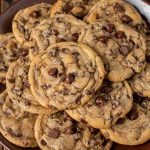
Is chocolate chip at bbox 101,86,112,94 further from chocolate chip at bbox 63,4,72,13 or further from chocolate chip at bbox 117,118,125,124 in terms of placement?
chocolate chip at bbox 63,4,72,13

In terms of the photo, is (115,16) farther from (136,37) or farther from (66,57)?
(66,57)

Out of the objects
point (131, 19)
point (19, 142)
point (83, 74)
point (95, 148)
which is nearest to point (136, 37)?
point (131, 19)

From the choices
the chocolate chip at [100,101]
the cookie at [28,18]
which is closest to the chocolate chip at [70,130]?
the chocolate chip at [100,101]

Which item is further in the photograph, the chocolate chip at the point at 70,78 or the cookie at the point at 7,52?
the cookie at the point at 7,52

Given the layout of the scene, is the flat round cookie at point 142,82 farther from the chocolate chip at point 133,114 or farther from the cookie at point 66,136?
the cookie at point 66,136

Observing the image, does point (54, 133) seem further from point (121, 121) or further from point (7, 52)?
point (7, 52)

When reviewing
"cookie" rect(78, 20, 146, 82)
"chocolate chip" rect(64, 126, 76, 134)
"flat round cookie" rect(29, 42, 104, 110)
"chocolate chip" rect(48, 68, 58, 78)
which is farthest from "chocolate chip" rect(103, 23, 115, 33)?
"chocolate chip" rect(64, 126, 76, 134)
